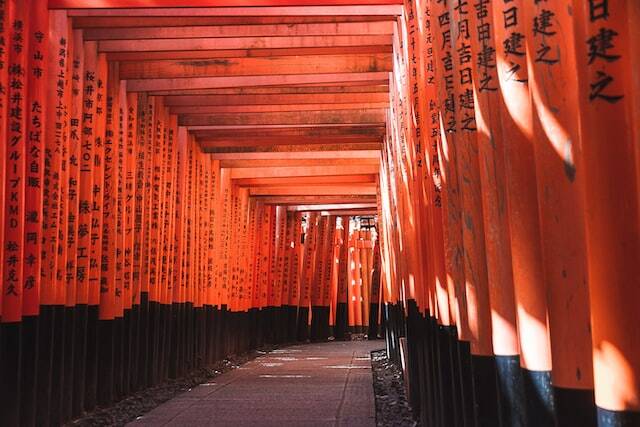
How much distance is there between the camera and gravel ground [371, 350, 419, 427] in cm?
710

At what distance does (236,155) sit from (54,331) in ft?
24.4

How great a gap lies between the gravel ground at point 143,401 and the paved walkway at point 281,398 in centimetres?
18

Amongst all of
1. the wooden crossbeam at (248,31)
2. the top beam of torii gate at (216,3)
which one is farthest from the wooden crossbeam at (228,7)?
the wooden crossbeam at (248,31)

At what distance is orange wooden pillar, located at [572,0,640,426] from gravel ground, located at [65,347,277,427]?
19.4 feet

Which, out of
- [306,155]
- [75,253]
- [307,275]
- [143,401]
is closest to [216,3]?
[75,253]

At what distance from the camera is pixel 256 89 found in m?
10.4

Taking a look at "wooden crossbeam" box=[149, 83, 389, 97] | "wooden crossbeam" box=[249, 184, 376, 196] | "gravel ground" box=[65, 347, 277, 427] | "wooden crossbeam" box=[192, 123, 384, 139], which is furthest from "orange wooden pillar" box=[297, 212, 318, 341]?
"wooden crossbeam" box=[149, 83, 389, 97]

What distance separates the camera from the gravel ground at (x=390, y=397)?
7098 mm

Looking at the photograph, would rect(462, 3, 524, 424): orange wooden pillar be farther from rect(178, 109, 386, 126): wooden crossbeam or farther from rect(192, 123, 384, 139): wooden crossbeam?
rect(192, 123, 384, 139): wooden crossbeam

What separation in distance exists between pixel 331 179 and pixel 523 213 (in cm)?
1343

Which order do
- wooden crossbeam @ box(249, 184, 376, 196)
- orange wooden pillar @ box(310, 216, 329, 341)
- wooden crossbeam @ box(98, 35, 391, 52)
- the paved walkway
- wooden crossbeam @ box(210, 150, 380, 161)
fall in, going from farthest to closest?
orange wooden pillar @ box(310, 216, 329, 341)
wooden crossbeam @ box(249, 184, 376, 196)
wooden crossbeam @ box(210, 150, 380, 161)
wooden crossbeam @ box(98, 35, 391, 52)
the paved walkway

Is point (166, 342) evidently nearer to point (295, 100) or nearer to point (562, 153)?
point (295, 100)

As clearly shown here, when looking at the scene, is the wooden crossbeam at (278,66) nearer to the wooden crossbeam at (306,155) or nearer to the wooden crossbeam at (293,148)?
the wooden crossbeam at (293,148)

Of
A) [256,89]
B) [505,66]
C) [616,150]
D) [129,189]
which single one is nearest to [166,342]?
[129,189]
